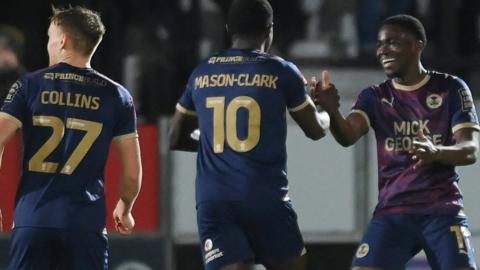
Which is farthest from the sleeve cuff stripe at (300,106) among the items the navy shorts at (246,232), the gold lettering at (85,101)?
the gold lettering at (85,101)

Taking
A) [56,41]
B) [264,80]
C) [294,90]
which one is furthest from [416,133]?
[56,41]

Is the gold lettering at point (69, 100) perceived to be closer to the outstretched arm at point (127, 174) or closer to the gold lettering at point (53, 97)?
the gold lettering at point (53, 97)

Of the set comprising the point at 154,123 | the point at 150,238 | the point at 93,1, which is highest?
the point at 93,1

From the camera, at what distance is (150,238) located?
1209cm

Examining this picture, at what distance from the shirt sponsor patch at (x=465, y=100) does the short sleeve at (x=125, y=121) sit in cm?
176

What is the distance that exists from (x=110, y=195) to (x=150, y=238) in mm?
440

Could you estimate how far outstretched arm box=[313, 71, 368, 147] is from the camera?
845 cm

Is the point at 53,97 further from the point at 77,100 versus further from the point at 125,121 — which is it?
the point at 125,121

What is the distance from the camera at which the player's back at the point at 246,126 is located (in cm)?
815

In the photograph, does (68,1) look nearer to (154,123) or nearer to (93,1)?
(93,1)

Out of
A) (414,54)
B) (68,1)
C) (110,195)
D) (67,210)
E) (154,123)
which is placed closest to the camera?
(67,210)

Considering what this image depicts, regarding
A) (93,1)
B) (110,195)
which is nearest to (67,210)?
(110,195)

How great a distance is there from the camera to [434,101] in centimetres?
870

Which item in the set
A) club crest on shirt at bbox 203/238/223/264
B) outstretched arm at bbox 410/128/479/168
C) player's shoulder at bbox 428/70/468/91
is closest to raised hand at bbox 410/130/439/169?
outstretched arm at bbox 410/128/479/168
